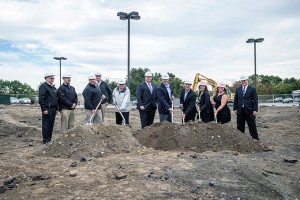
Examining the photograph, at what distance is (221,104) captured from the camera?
10.1 metres

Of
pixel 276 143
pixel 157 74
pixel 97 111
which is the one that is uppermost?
pixel 157 74

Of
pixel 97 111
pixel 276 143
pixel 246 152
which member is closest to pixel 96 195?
pixel 246 152

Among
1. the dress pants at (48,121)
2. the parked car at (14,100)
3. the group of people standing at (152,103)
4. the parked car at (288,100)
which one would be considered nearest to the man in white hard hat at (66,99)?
the group of people standing at (152,103)

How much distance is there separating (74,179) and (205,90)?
17.6ft

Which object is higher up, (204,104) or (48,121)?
(204,104)

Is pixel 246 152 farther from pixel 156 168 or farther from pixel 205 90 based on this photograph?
pixel 156 168

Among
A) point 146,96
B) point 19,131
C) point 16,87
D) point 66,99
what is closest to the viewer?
point 66,99

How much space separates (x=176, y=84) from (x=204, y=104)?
200 feet

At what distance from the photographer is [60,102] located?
992cm

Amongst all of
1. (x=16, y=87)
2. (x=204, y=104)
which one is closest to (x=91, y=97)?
(x=204, y=104)

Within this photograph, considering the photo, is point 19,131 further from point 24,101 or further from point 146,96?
point 24,101

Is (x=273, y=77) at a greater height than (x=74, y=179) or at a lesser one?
greater

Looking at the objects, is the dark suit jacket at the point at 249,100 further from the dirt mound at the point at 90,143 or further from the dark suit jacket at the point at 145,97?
the dirt mound at the point at 90,143

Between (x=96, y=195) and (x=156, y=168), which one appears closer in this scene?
(x=96, y=195)
